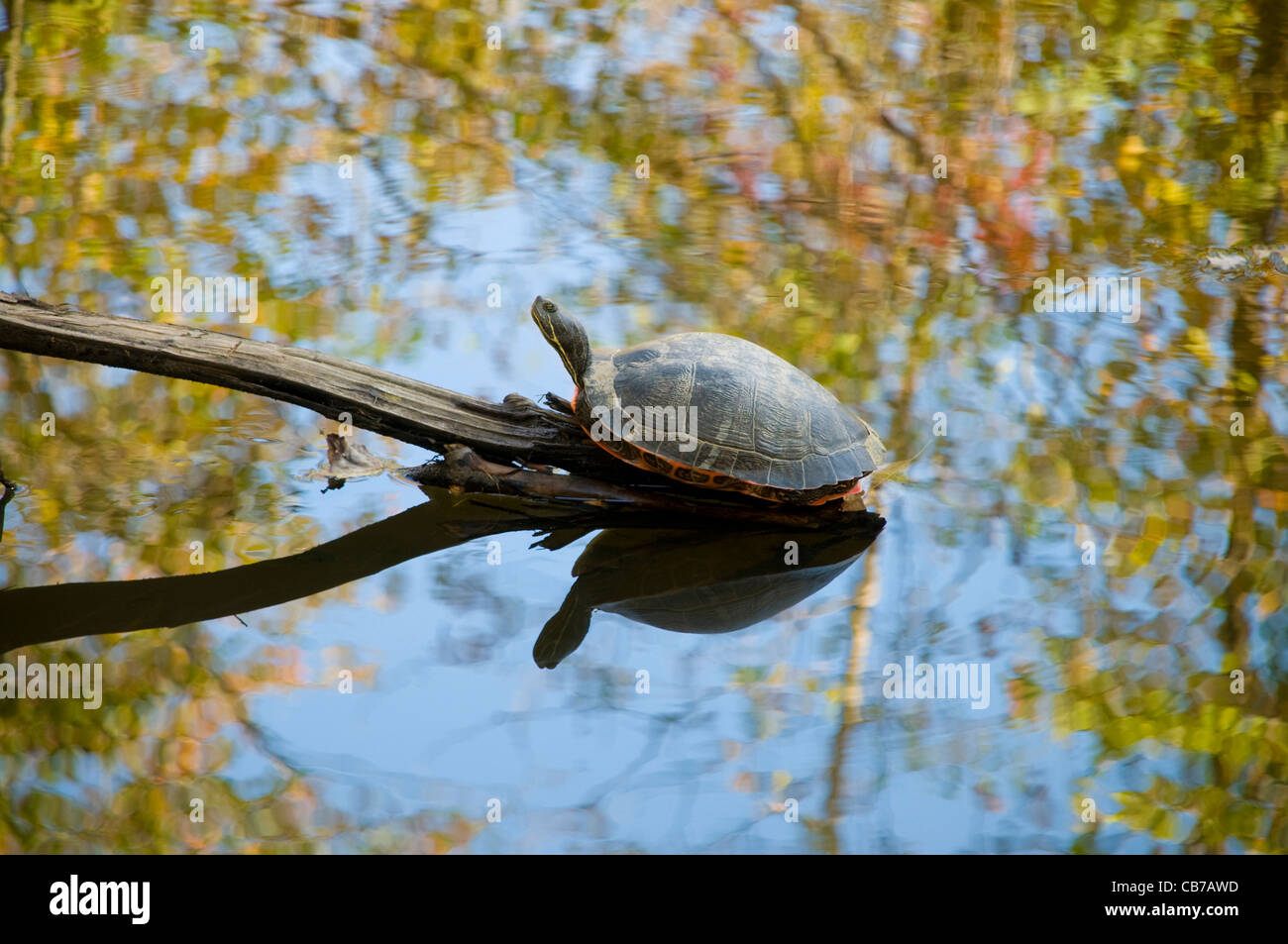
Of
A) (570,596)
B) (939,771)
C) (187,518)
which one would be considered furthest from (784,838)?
(187,518)

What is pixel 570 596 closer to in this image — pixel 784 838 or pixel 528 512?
pixel 528 512

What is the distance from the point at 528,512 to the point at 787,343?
6.14 feet

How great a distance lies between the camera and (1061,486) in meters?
4.73

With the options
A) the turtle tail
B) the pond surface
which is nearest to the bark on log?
the pond surface

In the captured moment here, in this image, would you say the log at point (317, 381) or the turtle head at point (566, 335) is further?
the turtle head at point (566, 335)

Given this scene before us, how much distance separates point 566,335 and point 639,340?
1312 mm

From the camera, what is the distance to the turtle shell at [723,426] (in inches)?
165

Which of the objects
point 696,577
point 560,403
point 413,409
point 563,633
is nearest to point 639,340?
point 560,403

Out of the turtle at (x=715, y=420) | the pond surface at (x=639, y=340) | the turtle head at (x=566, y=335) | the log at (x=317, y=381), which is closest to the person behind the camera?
the pond surface at (x=639, y=340)

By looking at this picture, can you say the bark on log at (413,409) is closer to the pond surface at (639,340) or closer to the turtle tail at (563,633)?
the pond surface at (639,340)

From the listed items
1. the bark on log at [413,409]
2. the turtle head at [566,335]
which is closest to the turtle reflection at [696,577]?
the bark on log at [413,409]

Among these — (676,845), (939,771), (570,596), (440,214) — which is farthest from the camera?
(440,214)

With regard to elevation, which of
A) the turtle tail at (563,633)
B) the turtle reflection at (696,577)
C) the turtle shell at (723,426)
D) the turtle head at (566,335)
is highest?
the turtle head at (566,335)

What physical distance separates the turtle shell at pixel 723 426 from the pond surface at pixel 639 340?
35cm
